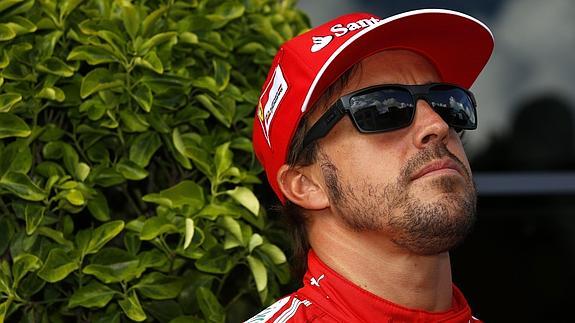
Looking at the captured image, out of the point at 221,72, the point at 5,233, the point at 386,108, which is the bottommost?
the point at 5,233

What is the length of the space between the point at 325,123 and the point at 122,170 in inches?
21.8

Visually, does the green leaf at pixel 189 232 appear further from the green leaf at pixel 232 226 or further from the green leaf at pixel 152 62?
the green leaf at pixel 152 62

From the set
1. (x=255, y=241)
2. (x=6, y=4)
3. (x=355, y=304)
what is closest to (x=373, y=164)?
(x=355, y=304)

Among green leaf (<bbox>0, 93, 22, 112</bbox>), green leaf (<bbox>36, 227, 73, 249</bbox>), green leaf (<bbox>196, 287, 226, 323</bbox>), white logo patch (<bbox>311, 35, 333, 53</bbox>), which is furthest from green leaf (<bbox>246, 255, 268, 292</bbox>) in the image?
green leaf (<bbox>0, 93, 22, 112</bbox>)

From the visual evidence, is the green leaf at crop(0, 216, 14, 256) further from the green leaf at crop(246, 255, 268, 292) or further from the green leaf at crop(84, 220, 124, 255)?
the green leaf at crop(246, 255, 268, 292)

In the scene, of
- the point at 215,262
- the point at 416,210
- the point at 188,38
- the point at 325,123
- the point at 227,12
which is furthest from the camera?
the point at 227,12

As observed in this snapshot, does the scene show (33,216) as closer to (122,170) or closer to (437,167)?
(122,170)

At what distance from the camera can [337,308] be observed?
7.34 ft

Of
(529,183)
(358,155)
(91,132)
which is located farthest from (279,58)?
(529,183)

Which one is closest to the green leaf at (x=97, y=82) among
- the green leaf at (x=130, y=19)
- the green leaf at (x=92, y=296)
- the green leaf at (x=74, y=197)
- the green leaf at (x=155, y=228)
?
the green leaf at (x=130, y=19)

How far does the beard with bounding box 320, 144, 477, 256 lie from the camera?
7.26ft

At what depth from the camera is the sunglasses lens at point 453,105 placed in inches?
92.4

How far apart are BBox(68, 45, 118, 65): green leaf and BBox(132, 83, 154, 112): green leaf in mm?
89

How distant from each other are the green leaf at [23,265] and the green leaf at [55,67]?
0.44 meters
